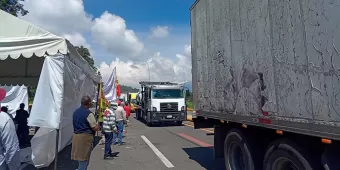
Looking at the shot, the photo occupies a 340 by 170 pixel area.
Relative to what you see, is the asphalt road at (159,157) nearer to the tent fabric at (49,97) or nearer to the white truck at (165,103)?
the tent fabric at (49,97)

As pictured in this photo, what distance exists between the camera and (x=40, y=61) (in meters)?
10.1

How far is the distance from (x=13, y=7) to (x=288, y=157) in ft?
123

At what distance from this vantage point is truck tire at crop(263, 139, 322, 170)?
3743mm

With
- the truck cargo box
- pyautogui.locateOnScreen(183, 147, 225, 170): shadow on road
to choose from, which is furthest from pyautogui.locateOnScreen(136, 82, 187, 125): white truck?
the truck cargo box

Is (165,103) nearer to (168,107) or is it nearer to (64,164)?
(168,107)

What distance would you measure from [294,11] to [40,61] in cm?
858

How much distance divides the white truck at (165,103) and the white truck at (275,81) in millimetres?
13669

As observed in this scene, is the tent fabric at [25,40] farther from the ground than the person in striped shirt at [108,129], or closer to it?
farther from the ground

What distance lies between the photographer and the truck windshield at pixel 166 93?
20.9 metres

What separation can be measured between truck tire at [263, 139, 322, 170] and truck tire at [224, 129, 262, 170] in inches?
22.1

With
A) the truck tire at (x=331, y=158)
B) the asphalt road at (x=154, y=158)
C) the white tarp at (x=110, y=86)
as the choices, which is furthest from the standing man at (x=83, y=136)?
the white tarp at (x=110, y=86)

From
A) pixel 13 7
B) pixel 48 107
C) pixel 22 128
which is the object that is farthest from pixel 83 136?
pixel 13 7

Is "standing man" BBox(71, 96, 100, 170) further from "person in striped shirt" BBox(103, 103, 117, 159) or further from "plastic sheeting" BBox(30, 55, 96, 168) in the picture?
"person in striped shirt" BBox(103, 103, 117, 159)

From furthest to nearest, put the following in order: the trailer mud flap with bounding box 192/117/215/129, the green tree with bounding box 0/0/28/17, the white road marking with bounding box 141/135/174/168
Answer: the green tree with bounding box 0/0/28/17, the white road marking with bounding box 141/135/174/168, the trailer mud flap with bounding box 192/117/215/129
